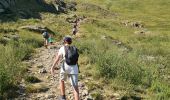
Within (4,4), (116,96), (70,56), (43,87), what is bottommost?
(116,96)

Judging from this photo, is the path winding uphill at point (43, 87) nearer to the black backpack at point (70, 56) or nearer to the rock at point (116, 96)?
the rock at point (116, 96)

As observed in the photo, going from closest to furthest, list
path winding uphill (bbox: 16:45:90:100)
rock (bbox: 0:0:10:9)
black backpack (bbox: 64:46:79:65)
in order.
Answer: black backpack (bbox: 64:46:79:65) → path winding uphill (bbox: 16:45:90:100) → rock (bbox: 0:0:10:9)

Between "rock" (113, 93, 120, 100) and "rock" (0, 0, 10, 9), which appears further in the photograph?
"rock" (0, 0, 10, 9)

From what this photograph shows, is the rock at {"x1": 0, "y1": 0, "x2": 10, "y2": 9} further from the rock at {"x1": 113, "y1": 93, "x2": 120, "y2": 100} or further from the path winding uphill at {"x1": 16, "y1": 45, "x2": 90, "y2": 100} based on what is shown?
the rock at {"x1": 113, "y1": 93, "x2": 120, "y2": 100}

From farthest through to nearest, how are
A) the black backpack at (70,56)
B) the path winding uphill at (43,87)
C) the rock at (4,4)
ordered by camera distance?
the rock at (4,4), the path winding uphill at (43,87), the black backpack at (70,56)

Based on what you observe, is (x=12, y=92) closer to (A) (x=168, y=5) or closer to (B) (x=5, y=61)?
(B) (x=5, y=61)

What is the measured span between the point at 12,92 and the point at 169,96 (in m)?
6.44

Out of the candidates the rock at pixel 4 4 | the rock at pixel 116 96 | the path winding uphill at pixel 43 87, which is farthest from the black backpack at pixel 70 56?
the rock at pixel 4 4

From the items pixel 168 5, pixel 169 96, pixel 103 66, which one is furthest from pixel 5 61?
pixel 168 5

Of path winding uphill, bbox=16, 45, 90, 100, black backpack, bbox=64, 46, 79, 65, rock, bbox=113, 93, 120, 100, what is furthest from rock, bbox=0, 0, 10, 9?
black backpack, bbox=64, 46, 79, 65

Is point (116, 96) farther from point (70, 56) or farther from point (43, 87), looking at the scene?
point (70, 56)

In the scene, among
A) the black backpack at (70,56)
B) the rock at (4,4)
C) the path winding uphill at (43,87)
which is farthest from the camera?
the rock at (4,4)

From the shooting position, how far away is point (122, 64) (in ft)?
62.5

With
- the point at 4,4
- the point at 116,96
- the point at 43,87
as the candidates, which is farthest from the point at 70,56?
the point at 4,4
